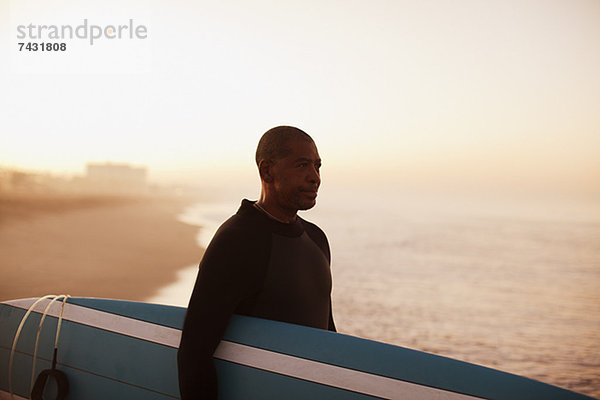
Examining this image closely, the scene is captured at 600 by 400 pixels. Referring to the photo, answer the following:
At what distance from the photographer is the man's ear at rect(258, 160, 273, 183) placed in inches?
66.7

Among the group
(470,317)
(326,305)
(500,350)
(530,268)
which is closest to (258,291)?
(326,305)

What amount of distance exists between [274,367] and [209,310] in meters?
0.45

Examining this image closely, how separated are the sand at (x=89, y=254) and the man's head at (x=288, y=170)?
5.03 m

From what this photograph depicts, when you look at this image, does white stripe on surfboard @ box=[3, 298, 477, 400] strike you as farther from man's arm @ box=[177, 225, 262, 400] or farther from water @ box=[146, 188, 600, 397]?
water @ box=[146, 188, 600, 397]

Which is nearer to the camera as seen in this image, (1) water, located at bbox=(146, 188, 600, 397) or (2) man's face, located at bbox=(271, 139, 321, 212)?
(2) man's face, located at bbox=(271, 139, 321, 212)

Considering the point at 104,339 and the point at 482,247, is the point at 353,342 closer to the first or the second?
the point at 104,339

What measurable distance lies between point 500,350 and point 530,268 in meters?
6.71

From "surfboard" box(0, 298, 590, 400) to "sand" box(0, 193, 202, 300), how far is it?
421 cm

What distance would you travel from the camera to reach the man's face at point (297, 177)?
1.66 meters

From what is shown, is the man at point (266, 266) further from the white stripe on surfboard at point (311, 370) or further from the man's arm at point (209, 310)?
the white stripe on surfboard at point (311, 370)

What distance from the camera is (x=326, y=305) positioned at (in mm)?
1853

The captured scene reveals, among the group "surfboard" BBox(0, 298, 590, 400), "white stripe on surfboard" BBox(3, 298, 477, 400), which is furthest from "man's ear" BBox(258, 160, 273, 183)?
"white stripe on surfboard" BBox(3, 298, 477, 400)

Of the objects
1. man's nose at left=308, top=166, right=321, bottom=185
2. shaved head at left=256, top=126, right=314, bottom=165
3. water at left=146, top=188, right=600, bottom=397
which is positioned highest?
shaved head at left=256, top=126, right=314, bottom=165

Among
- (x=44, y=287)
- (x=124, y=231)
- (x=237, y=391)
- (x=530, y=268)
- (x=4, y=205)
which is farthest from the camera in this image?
(x=4, y=205)
